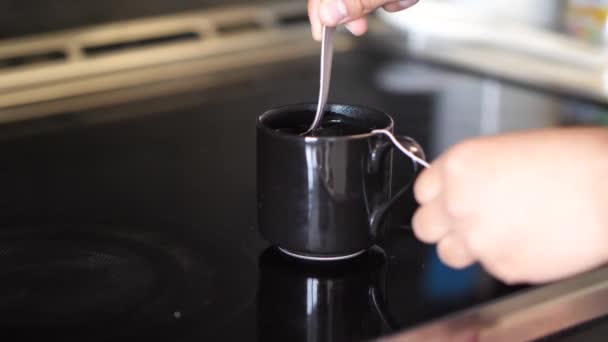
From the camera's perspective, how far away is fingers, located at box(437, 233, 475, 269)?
1.82ft

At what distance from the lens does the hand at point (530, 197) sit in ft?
1.74

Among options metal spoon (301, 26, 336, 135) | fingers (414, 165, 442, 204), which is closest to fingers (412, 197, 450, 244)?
fingers (414, 165, 442, 204)

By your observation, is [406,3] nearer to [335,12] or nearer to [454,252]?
[335,12]

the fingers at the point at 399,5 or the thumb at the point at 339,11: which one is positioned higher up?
the thumb at the point at 339,11

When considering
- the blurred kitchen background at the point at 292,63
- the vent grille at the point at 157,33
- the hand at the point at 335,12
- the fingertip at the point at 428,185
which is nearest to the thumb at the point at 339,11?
the hand at the point at 335,12

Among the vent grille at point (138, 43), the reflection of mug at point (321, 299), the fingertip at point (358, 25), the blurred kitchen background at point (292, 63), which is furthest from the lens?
the vent grille at point (138, 43)

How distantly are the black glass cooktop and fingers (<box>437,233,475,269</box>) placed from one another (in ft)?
0.09

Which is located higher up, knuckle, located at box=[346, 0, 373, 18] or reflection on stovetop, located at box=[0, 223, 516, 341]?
knuckle, located at box=[346, 0, 373, 18]

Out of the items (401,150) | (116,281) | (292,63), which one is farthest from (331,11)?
(292,63)

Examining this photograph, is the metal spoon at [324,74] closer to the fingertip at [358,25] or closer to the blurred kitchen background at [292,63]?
the fingertip at [358,25]

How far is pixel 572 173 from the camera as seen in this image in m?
0.54

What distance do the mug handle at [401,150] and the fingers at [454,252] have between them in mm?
45

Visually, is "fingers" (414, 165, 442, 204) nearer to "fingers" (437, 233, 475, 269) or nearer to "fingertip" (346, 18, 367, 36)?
"fingers" (437, 233, 475, 269)

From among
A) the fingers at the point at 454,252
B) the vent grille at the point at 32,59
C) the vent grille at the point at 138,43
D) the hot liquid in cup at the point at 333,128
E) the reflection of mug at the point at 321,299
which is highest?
the hot liquid in cup at the point at 333,128
